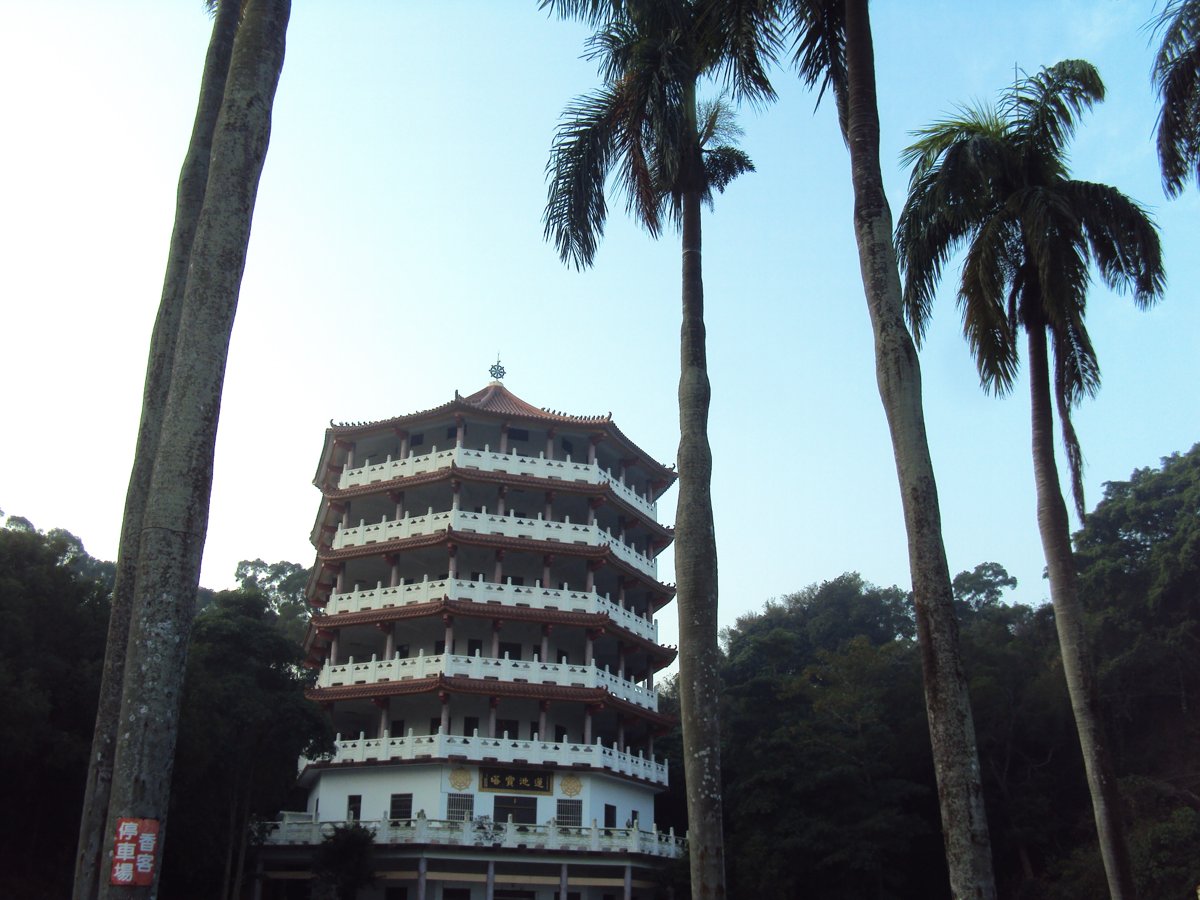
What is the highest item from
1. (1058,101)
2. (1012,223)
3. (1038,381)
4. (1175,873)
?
(1058,101)

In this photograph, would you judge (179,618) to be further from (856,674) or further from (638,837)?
(856,674)

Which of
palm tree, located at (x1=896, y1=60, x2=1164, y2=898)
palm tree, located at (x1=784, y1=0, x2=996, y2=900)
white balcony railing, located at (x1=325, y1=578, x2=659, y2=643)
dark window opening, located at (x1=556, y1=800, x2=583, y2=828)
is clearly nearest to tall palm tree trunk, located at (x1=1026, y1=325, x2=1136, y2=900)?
palm tree, located at (x1=896, y1=60, x2=1164, y2=898)

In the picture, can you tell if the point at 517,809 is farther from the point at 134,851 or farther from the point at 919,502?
the point at 134,851

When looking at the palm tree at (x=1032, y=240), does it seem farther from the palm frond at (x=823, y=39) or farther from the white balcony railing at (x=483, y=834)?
the white balcony railing at (x=483, y=834)

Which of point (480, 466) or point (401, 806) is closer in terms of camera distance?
point (401, 806)

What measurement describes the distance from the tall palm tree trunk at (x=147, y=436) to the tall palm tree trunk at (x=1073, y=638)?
42.9 ft

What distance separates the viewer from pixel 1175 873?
35.6 meters

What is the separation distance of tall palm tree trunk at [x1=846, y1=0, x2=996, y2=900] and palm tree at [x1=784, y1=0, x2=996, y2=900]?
0.01m

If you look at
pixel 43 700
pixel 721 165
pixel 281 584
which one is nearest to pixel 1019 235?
pixel 721 165

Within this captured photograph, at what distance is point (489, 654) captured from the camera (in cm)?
4119

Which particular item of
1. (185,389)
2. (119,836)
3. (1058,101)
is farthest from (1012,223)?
(119,836)

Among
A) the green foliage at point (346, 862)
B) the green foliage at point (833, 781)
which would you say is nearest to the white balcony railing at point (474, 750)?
the green foliage at point (346, 862)

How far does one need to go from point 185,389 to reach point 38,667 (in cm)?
2267

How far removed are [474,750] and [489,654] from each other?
425cm
